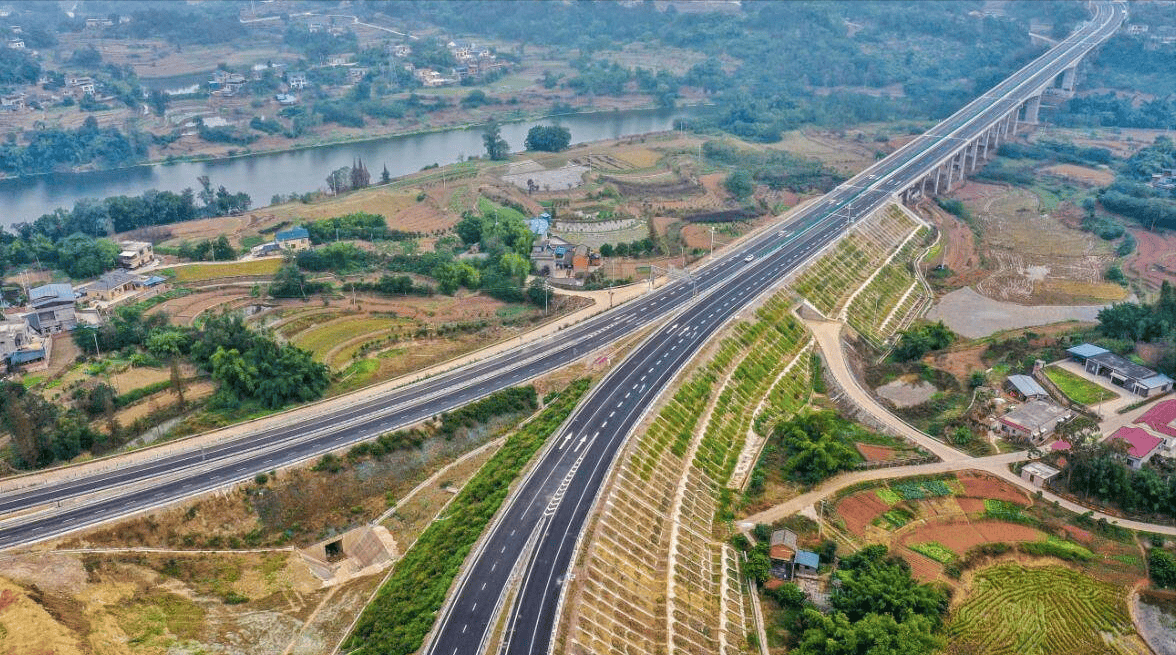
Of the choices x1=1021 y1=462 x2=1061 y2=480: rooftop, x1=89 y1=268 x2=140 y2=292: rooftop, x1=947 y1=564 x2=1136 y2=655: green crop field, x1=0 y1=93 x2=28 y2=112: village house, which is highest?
x1=0 y1=93 x2=28 y2=112: village house

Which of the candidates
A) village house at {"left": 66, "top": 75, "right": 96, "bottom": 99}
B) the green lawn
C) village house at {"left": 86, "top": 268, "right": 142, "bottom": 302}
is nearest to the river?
village house at {"left": 66, "top": 75, "right": 96, "bottom": 99}

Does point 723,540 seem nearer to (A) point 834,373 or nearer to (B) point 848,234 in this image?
(A) point 834,373

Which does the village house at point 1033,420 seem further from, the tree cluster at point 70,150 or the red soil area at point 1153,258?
the tree cluster at point 70,150

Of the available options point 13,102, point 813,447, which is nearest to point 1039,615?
point 813,447

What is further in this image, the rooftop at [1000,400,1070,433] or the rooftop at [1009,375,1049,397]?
the rooftop at [1009,375,1049,397]

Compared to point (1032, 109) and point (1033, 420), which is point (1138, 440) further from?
point (1032, 109)

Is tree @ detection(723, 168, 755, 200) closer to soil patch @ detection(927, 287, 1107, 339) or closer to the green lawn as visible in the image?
soil patch @ detection(927, 287, 1107, 339)

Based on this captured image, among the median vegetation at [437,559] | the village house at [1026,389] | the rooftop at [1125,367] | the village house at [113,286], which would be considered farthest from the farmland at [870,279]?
the village house at [113,286]
